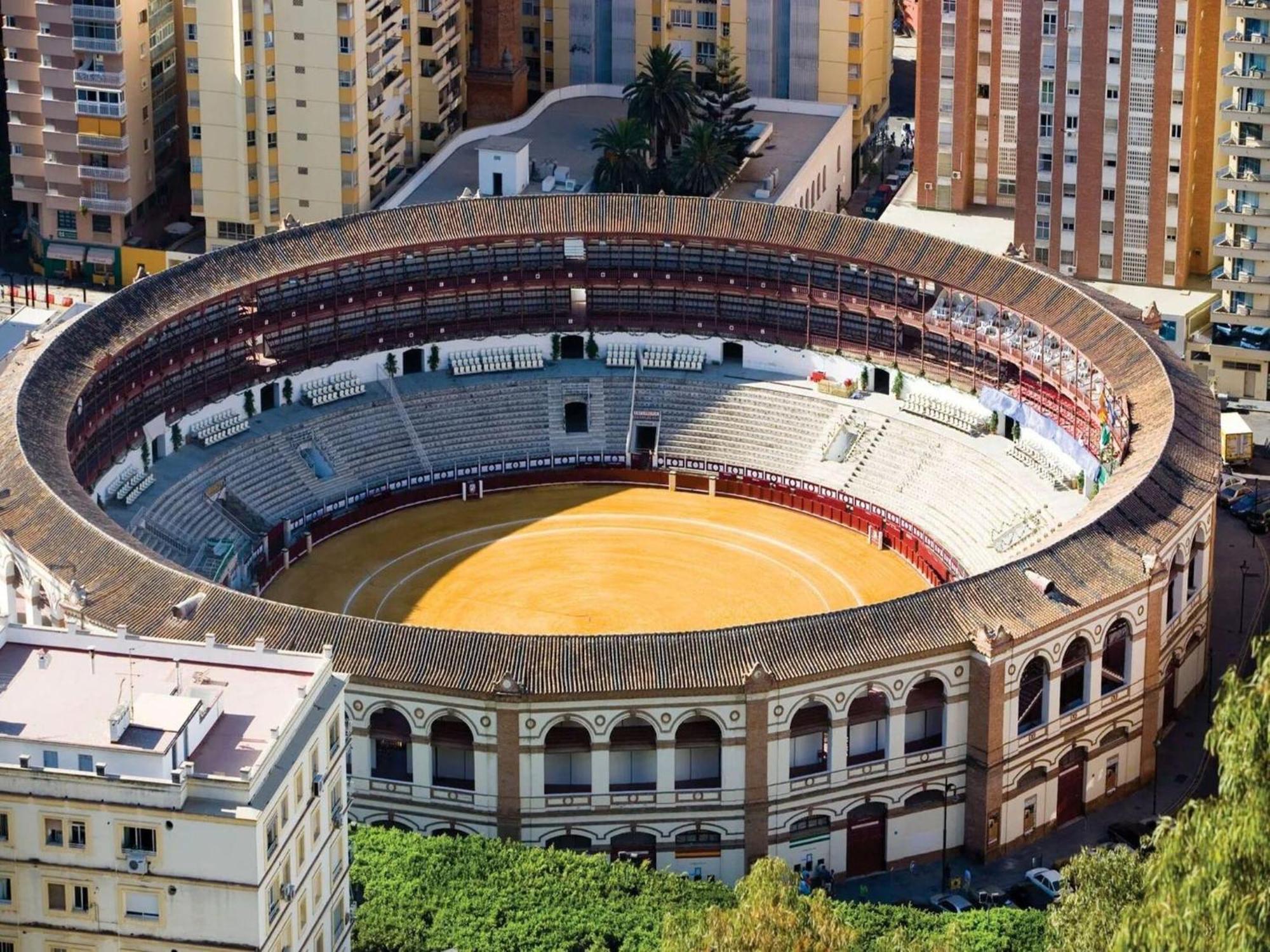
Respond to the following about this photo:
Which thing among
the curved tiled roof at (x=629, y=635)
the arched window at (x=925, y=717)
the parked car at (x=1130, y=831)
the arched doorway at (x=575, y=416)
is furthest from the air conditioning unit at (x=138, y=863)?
the arched doorway at (x=575, y=416)

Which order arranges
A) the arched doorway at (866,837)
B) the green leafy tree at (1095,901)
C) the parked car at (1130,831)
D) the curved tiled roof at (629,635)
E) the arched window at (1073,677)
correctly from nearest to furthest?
the green leafy tree at (1095,901) → the curved tiled roof at (629,635) → the arched doorway at (866,837) → the arched window at (1073,677) → the parked car at (1130,831)

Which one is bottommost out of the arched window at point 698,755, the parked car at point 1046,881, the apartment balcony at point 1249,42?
the parked car at point 1046,881

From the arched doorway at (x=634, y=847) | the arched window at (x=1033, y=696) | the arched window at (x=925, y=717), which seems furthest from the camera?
the arched window at (x=1033, y=696)

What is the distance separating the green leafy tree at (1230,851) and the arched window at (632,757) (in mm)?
57765

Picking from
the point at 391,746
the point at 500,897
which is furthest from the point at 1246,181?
the point at 500,897

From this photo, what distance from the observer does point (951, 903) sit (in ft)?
479

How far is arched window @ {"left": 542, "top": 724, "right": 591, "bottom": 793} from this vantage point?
145125 mm

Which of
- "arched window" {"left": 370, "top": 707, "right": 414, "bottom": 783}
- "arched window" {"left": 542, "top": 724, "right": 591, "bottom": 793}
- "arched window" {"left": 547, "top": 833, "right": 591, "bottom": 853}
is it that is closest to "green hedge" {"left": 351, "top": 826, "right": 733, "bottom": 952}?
"arched window" {"left": 370, "top": 707, "right": 414, "bottom": 783}

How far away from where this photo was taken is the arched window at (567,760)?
5714 inches

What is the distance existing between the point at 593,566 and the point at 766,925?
2727 inches

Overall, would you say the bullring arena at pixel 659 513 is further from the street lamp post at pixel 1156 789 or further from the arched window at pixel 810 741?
the street lamp post at pixel 1156 789

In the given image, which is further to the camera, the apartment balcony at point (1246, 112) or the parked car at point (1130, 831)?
the apartment balcony at point (1246, 112)

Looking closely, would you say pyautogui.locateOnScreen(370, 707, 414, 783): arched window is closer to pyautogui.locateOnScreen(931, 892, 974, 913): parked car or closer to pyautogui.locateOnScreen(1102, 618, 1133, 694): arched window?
pyautogui.locateOnScreen(931, 892, 974, 913): parked car

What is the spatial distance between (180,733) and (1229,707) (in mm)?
41085
